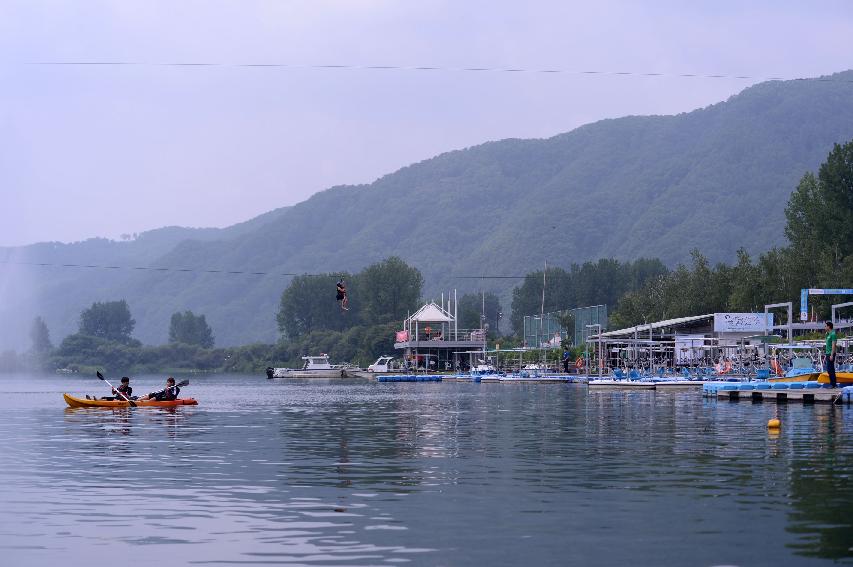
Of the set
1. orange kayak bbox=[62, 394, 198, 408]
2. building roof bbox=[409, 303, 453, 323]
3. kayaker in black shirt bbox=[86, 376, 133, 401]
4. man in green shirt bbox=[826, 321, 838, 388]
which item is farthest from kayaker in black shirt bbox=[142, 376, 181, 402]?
building roof bbox=[409, 303, 453, 323]

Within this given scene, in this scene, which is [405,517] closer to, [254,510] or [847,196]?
[254,510]

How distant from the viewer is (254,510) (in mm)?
20141

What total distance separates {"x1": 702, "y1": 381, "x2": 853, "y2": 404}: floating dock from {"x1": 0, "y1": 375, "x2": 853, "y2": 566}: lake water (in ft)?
34.8

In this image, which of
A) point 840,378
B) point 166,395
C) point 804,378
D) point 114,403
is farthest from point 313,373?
point 840,378

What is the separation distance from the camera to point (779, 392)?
5716 cm

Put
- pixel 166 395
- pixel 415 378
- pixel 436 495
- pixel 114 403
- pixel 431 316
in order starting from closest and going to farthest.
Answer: pixel 436 495 < pixel 114 403 < pixel 166 395 < pixel 415 378 < pixel 431 316

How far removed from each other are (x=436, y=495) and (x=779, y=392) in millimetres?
39272

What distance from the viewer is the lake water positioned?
53.0 ft

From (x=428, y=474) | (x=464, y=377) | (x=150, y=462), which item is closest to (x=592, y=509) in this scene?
(x=428, y=474)

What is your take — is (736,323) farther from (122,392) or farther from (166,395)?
(122,392)

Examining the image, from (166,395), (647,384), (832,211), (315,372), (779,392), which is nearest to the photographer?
(779,392)

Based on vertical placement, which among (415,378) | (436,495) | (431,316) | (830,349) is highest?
(431,316)

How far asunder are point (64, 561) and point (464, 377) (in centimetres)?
12094

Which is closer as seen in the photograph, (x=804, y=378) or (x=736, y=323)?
(x=804, y=378)
